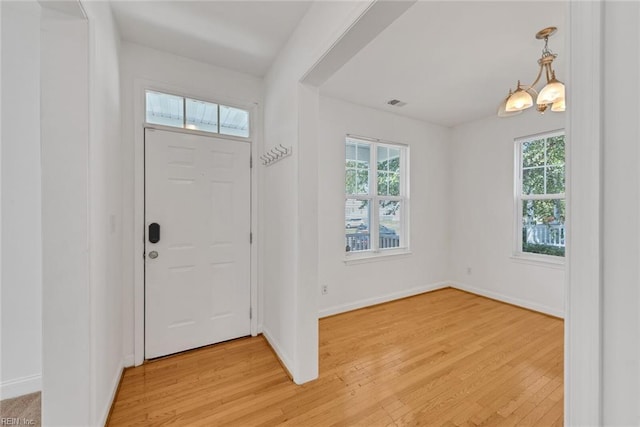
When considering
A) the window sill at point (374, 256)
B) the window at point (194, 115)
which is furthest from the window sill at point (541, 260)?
the window at point (194, 115)

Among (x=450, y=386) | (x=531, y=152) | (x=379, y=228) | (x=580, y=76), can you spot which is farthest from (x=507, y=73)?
(x=450, y=386)

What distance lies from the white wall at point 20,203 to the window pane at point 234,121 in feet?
4.39

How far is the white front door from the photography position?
237cm

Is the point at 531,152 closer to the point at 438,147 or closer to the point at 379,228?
the point at 438,147

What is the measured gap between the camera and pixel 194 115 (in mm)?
2578

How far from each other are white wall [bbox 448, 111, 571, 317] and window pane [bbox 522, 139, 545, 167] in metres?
0.16

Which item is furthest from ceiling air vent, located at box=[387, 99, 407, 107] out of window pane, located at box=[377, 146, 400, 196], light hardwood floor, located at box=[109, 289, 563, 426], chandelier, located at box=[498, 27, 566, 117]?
light hardwood floor, located at box=[109, 289, 563, 426]

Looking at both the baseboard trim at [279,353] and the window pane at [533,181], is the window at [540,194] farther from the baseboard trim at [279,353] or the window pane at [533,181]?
the baseboard trim at [279,353]

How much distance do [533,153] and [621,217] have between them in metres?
3.94

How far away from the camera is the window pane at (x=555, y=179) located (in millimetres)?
3373

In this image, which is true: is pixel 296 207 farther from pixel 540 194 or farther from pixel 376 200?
pixel 540 194

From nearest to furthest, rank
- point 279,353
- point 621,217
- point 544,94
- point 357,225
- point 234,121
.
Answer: point 621,217 → point 544,94 → point 279,353 → point 234,121 → point 357,225

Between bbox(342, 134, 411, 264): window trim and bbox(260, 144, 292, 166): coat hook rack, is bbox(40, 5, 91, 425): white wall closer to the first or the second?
bbox(260, 144, 292, 166): coat hook rack

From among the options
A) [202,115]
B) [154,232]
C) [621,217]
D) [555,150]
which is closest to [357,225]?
[202,115]
